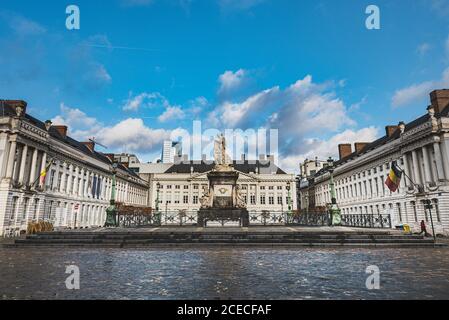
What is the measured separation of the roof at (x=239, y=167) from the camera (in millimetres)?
108062

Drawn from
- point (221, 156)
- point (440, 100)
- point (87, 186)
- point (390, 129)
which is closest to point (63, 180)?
point (87, 186)

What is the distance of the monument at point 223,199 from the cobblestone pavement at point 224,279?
17.1 meters

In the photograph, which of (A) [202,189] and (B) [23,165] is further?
(A) [202,189]

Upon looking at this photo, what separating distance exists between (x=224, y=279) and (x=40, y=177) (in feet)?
112

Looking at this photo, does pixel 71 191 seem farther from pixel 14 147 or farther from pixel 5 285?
pixel 5 285

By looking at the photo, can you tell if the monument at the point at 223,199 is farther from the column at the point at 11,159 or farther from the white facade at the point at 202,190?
the white facade at the point at 202,190

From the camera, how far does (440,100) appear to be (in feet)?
133

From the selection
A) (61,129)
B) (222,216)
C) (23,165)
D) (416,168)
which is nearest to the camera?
(222,216)

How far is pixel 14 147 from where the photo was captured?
34.2 meters

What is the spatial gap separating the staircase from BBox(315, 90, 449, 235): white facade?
71.8ft

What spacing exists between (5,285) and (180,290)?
15.2ft

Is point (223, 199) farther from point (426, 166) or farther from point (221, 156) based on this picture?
point (426, 166)

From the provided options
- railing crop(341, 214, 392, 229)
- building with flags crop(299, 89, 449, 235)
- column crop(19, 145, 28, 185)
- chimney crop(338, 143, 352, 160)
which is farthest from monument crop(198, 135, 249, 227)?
chimney crop(338, 143, 352, 160)

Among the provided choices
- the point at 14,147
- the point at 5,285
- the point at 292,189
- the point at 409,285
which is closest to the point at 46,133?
the point at 14,147
